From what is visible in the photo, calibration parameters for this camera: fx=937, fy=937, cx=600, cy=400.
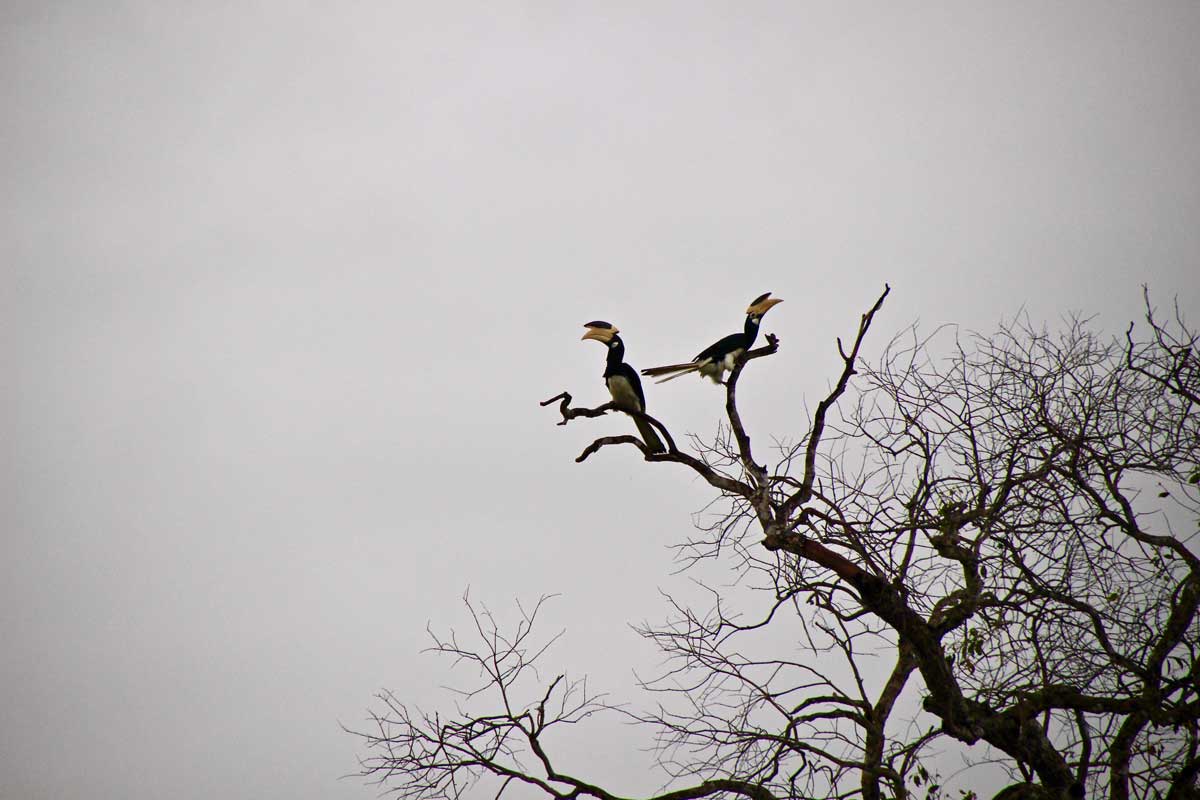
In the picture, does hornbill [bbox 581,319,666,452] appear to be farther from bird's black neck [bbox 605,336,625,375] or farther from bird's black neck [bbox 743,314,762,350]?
bird's black neck [bbox 743,314,762,350]

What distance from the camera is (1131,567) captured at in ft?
17.7

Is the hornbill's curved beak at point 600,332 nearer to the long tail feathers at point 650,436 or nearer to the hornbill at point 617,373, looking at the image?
the hornbill at point 617,373

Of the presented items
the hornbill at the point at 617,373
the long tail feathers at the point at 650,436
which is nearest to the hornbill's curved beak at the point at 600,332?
the hornbill at the point at 617,373

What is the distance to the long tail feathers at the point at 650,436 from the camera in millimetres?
6194

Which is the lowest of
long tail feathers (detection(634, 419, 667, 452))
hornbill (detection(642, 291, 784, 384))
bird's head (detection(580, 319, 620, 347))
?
long tail feathers (detection(634, 419, 667, 452))

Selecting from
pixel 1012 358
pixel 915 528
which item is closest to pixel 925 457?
pixel 915 528

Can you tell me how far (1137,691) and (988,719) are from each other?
0.83 meters

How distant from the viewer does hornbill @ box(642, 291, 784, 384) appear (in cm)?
725

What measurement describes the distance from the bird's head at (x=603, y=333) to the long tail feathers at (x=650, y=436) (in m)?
1.72

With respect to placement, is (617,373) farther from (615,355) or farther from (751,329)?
(751,329)

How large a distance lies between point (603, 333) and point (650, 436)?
1.87m

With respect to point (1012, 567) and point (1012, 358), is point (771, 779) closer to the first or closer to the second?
point (1012, 567)

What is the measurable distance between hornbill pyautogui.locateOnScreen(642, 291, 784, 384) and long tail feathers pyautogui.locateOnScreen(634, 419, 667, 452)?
35.1 inches

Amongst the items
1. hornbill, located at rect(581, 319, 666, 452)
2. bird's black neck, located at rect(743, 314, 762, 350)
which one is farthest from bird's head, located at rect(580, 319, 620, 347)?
bird's black neck, located at rect(743, 314, 762, 350)
